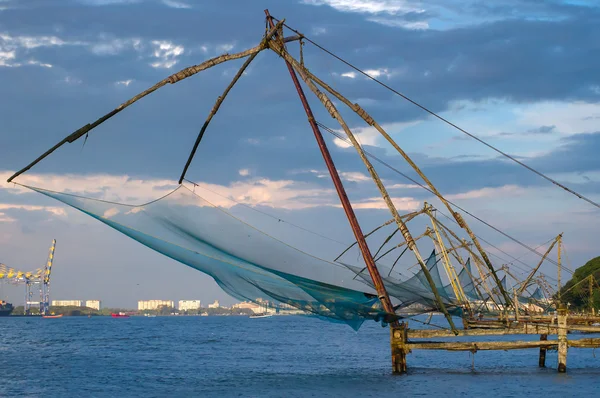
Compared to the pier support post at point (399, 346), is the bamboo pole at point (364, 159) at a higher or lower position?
higher

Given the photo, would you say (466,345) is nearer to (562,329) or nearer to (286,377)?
(562,329)

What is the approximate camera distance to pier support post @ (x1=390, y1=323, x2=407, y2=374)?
69.8ft

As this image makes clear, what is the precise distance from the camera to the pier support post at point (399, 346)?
2128 cm

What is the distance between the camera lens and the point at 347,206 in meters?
19.9

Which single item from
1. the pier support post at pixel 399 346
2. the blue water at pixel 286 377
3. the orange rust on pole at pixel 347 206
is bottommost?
the blue water at pixel 286 377

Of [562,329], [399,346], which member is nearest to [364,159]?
[399,346]

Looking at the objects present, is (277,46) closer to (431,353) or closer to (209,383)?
(209,383)

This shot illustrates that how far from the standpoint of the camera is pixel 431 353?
44531 millimetres

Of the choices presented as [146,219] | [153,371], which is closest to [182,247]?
[146,219]

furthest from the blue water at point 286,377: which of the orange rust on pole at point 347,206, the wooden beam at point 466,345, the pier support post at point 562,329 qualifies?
the orange rust on pole at point 347,206

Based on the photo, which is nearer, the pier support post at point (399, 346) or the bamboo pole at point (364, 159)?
the bamboo pole at point (364, 159)

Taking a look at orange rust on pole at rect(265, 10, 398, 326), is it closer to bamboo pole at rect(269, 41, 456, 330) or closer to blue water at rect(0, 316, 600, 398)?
bamboo pole at rect(269, 41, 456, 330)

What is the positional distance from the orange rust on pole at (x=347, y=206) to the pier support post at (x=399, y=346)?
837mm

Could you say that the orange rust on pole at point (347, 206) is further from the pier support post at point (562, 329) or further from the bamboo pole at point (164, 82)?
the pier support post at point (562, 329)
